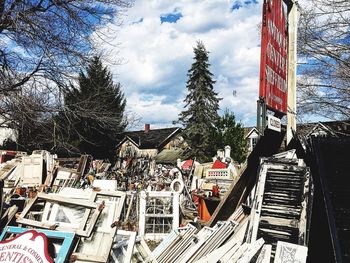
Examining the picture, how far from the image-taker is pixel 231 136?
31.2 metres

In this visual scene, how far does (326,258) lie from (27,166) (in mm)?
13396

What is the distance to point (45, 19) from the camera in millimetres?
10984

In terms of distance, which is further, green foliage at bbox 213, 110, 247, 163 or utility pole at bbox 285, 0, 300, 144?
green foliage at bbox 213, 110, 247, 163

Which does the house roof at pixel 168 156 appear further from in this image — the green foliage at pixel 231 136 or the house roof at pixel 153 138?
the green foliage at pixel 231 136

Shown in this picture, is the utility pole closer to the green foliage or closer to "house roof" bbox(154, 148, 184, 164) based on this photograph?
the green foliage

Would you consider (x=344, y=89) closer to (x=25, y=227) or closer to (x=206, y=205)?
(x=206, y=205)

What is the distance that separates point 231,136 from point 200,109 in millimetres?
5552

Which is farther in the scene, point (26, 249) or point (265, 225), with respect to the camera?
point (265, 225)

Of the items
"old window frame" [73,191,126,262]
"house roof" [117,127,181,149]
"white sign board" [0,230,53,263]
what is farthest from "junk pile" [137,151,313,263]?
"house roof" [117,127,181,149]

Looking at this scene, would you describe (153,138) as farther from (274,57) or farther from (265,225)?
(274,57)

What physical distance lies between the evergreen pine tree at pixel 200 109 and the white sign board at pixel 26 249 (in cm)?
2876

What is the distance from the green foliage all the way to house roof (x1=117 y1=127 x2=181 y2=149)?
1374 centimetres

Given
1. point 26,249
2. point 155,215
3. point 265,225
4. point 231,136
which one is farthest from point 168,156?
point 26,249

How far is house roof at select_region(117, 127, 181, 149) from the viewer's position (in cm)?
4603
